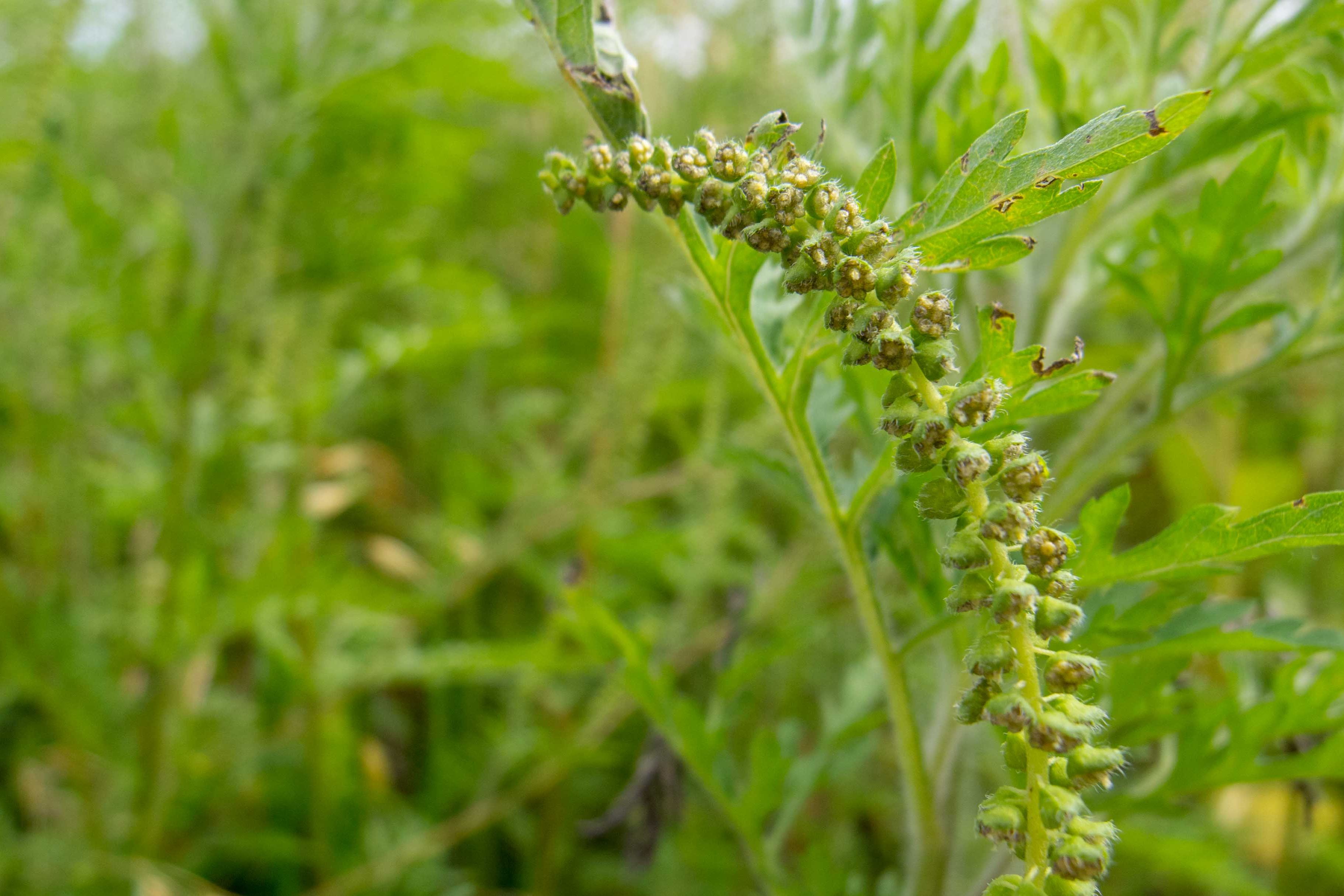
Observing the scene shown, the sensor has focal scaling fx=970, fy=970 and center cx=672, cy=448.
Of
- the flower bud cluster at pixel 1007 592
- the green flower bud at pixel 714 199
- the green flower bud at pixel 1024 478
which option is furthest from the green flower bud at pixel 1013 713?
the green flower bud at pixel 714 199

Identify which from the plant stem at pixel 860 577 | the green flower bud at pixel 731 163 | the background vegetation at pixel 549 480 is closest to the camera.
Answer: the green flower bud at pixel 731 163

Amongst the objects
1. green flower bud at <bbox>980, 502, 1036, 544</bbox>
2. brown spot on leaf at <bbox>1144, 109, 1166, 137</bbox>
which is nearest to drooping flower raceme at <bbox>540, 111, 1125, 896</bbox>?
green flower bud at <bbox>980, 502, 1036, 544</bbox>

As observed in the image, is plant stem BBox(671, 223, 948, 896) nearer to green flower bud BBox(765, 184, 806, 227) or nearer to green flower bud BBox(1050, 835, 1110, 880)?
green flower bud BBox(765, 184, 806, 227)

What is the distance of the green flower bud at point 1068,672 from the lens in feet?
Answer: 1.60

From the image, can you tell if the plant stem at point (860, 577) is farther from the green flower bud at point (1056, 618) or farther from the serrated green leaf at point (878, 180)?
the green flower bud at point (1056, 618)

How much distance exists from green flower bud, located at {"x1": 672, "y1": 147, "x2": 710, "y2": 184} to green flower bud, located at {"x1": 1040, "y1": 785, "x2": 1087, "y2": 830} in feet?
1.24

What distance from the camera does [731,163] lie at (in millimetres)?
560

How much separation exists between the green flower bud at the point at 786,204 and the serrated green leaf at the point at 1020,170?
80mm

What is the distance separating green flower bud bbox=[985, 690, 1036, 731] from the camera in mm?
464

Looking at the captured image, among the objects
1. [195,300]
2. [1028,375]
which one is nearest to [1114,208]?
[1028,375]

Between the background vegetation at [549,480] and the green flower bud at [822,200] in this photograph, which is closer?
the green flower bud at [822,200]

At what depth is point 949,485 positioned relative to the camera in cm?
53

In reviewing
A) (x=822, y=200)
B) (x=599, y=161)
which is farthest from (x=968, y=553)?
(x=599, y=161)

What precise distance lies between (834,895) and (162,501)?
130 cm
